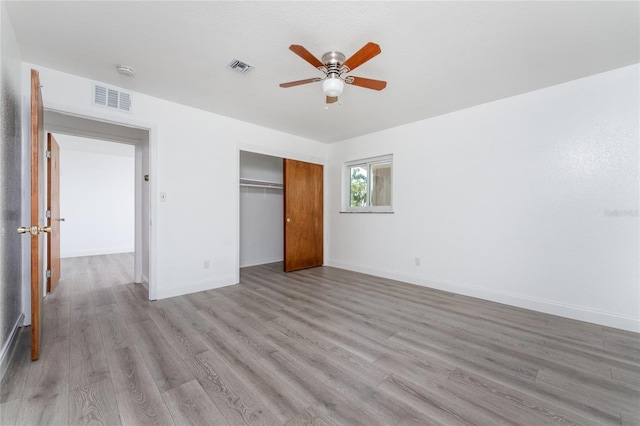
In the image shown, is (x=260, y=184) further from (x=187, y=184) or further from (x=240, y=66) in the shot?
(x=240, y=66)

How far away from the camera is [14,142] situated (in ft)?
7.20

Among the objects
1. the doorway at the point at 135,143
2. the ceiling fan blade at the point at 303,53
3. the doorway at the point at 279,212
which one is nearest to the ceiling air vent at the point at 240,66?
the ceiling fan blade at the point at 303,53

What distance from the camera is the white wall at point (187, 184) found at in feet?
10.4

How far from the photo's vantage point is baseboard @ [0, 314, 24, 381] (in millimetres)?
1737

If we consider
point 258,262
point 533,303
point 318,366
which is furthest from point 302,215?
point 533,303

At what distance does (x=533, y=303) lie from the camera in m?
2.97

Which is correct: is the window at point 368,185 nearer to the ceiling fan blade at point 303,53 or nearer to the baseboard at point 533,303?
the baseboard at point 533,303

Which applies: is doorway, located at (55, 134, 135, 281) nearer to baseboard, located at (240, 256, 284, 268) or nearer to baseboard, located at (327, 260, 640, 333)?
baseboard, located at (240, 256, 284, 268)

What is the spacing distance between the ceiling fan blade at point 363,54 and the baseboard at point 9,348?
10.4 feet

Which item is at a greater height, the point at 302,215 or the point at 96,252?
the point at 302,215

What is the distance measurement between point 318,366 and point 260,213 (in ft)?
13.4

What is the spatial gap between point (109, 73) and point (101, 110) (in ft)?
1.45

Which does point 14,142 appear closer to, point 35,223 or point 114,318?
point 35,223

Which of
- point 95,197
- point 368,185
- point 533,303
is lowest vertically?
point 533,303
